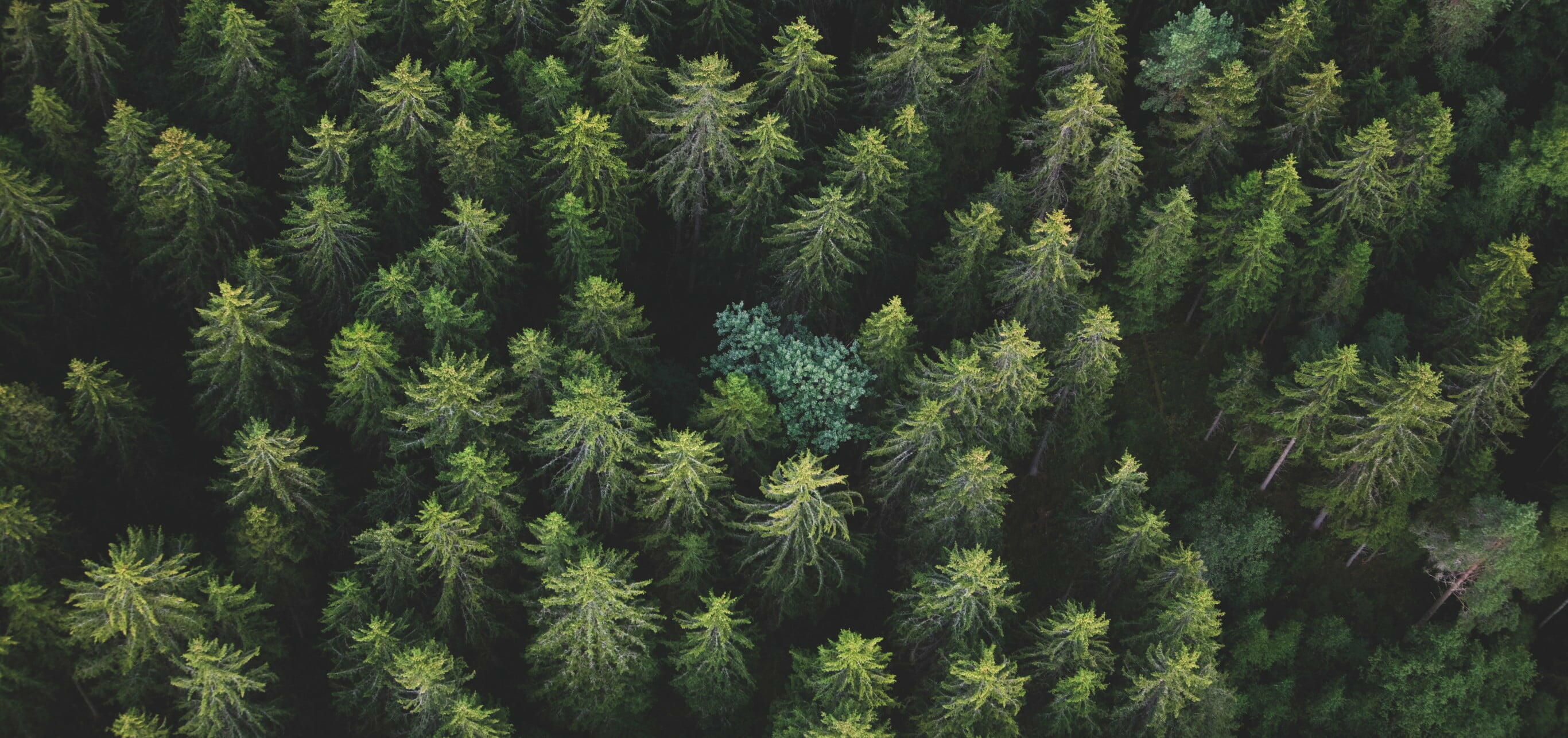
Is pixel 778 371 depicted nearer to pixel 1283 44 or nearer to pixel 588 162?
pixel 588 162

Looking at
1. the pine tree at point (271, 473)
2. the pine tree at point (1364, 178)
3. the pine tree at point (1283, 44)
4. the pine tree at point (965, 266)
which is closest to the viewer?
the pine tree at point (271, 473)

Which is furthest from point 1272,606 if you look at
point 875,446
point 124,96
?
point 124,96

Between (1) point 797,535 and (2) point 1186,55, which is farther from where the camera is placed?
(2) point 1186,55

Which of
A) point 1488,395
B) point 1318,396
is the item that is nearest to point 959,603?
point 1318,396

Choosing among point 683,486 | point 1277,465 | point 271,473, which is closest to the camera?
point 271,473

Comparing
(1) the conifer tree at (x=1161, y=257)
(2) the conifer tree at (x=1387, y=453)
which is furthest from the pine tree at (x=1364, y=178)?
(2) the conifer tree at (x=1387, y=453)

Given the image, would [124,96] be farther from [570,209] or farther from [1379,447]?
[1379,447]

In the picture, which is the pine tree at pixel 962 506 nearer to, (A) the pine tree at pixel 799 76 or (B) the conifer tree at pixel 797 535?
(B) the conifer tree at pixel 797 535
